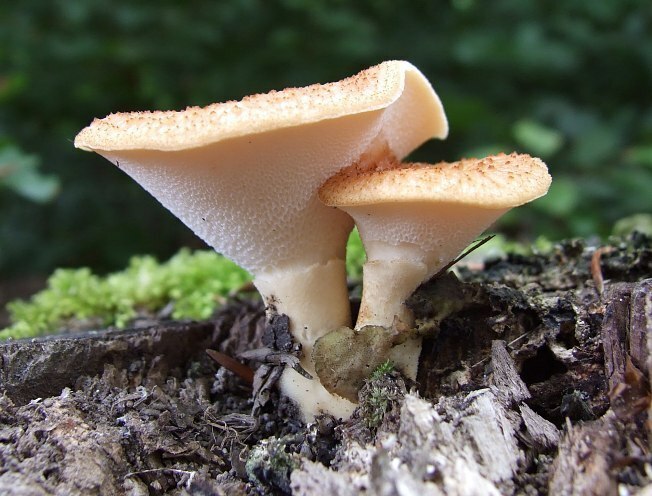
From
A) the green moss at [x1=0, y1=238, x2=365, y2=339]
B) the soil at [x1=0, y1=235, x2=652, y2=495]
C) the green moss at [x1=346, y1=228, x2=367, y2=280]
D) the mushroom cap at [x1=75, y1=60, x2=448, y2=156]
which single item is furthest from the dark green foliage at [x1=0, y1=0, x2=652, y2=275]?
the mushroom cap at [x1=75, y1=60, x2=448, y2=156]

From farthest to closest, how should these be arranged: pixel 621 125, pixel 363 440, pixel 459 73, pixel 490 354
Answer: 1. pixel 459 73
2. pixel 621 125
3. pixel 490 354
4. pixel 363 440

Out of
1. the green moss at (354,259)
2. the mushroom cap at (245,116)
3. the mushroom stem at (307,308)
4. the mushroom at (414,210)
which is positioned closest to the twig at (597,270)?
the mushroom at (414,210)

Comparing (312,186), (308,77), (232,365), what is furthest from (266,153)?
(308,77)

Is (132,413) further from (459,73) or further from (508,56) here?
(459,73)

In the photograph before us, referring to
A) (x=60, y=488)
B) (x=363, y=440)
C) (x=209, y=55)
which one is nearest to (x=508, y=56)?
(x=209, y=55)

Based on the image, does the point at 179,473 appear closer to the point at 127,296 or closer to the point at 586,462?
the point at 586,462

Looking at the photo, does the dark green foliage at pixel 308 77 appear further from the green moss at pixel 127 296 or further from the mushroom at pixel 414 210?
the mushroom at pixel 414 210

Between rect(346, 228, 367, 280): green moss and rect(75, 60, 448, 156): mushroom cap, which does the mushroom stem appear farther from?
rect(346, 228, 367, 280): green moss
